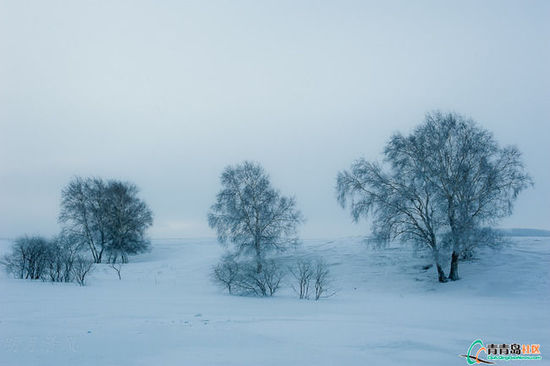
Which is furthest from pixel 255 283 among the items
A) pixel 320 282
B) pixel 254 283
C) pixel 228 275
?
pixel 320 282

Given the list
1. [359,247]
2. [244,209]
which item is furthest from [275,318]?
[359,247]

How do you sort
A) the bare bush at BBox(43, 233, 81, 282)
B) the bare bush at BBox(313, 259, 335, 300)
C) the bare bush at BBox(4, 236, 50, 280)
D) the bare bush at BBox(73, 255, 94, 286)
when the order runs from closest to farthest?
the bare bush at BBox(313, 259, 335, 300) < the bare bush at BBox(73, 255, 94, 286) < the bare bush at BBox(43, 233, 81, 282) < the bare bush at BBox(4, 236, 50, 280)

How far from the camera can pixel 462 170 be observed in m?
20.1

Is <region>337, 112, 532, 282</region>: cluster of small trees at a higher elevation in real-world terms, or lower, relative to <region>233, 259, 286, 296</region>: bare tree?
higher

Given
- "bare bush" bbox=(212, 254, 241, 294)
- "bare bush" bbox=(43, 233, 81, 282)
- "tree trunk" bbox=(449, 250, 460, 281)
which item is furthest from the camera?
"bare bush" bbox=(43, 233, 81, 282)

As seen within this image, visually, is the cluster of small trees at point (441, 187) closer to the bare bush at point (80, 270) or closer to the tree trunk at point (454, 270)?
the tree trunk at point (454, 270)

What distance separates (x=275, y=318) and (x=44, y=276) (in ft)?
64.2

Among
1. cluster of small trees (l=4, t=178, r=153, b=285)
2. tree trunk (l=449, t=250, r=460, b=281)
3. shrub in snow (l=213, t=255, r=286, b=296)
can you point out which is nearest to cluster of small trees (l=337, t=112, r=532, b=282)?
tree trunk (l=449, t=250, r=460, b=281)

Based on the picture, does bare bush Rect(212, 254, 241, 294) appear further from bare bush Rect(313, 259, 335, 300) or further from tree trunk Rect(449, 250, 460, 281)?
tree trunk Rect(449, 250, 460, 281)

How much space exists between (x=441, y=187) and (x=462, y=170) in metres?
1.43

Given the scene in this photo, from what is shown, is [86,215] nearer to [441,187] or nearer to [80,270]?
[80,270]

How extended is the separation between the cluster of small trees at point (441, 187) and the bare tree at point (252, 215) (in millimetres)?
8520

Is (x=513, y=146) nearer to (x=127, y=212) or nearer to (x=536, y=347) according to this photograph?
(x=536, y=347)

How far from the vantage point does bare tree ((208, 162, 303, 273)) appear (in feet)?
94.0
